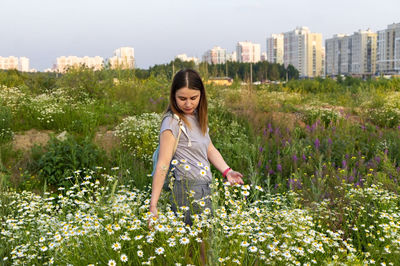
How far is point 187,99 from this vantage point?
297cm

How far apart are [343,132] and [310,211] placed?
3830 mm

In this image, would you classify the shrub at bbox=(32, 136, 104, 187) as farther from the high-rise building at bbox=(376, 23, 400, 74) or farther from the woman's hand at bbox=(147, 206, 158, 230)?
the high-rise building at bbox=(376, 23, 400, 74)

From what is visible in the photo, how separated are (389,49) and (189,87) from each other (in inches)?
4187

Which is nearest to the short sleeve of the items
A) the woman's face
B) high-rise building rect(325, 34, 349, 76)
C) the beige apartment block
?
the woman's face

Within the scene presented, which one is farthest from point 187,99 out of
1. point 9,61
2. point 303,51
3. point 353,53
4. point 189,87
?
point 353,53

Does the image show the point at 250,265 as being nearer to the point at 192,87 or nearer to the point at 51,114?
the point at 192,87

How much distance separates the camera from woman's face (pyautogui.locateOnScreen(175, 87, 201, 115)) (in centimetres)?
295

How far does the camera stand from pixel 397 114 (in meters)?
8.95

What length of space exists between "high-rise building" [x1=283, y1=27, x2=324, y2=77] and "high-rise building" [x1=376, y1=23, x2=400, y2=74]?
17.5 meters

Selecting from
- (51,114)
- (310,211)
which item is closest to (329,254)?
(310,211)

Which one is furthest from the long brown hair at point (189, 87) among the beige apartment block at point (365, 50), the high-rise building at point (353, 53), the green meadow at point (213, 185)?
the beige apartment block at point (365, 50)

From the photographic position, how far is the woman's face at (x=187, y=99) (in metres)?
2.95

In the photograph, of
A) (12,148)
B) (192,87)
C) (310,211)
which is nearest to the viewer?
(192,87)

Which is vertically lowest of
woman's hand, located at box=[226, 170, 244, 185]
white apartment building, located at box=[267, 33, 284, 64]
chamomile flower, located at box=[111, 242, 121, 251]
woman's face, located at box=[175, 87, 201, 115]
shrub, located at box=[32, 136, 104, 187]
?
shrub, located at box=[32, 136, 104, 187]
